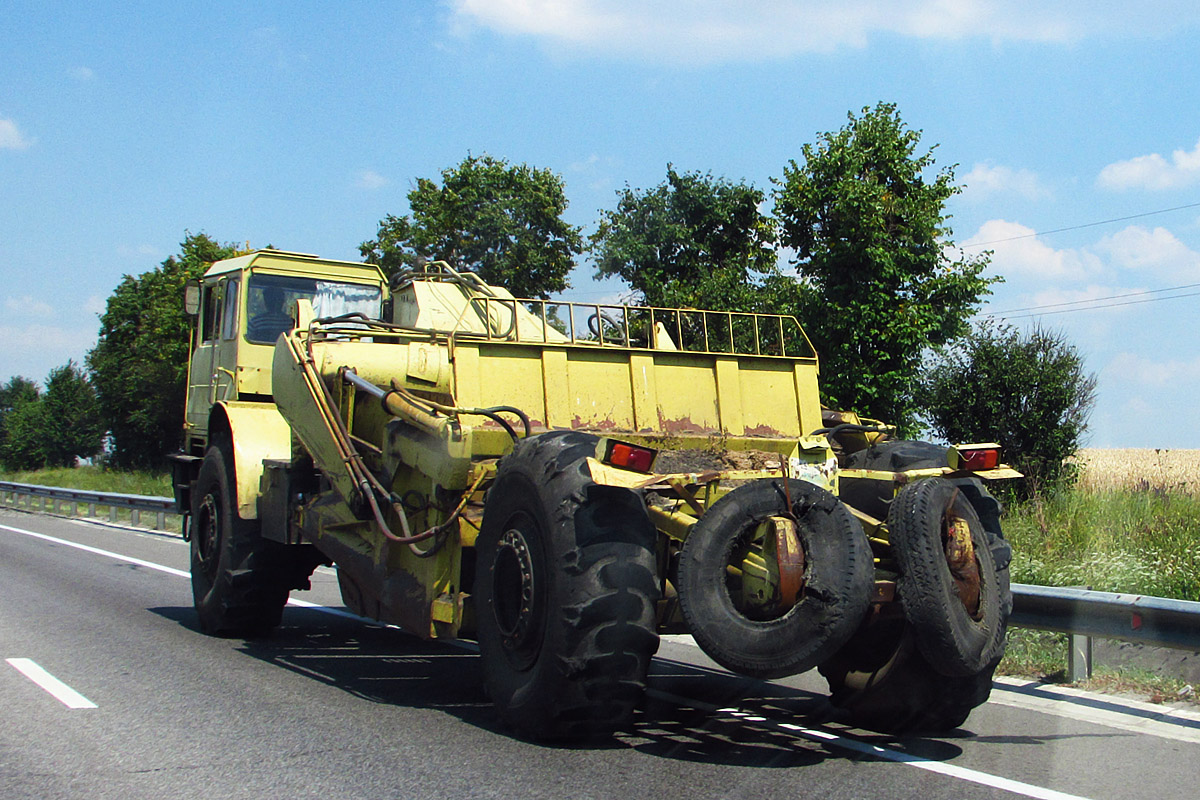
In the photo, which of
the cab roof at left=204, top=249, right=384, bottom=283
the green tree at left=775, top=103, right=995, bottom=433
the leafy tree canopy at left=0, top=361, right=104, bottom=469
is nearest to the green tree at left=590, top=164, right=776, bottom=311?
the green tree at left=775, top=103, right=995, bottom=433

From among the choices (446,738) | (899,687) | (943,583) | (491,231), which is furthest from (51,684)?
(491,231)

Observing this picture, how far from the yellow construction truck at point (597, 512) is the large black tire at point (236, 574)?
0.02m

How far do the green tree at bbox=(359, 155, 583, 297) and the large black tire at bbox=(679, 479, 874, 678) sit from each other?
104ft

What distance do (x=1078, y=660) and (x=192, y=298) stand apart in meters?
8.43

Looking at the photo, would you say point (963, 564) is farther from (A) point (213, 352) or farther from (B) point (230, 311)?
(A) point (213, 352)

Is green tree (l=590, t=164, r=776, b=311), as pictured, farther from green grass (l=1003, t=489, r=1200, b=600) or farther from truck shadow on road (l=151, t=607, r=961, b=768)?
truck shadow on road (l=151, t=607, r=961, b=768)

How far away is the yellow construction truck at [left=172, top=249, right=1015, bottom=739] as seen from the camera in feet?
16.9

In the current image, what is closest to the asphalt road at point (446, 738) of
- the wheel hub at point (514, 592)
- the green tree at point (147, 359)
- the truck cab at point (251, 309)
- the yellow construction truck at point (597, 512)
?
the yellow construction truck at point (597, 512)

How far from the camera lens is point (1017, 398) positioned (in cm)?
1905

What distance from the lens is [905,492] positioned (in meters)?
5.27

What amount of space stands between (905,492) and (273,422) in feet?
20.2

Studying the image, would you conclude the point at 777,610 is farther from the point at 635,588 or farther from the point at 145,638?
the point at 145,638

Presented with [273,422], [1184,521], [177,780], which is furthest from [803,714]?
[1184,521]

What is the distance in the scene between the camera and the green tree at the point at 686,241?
2248 cm
